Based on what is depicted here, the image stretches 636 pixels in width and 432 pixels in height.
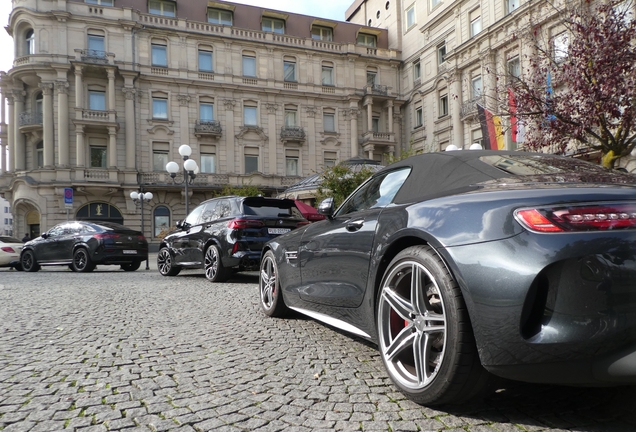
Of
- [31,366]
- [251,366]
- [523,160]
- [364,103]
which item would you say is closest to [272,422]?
[251,366]

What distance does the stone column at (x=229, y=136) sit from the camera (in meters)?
33.8

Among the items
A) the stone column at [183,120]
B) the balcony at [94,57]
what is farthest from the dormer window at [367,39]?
the balcony at [94,57]

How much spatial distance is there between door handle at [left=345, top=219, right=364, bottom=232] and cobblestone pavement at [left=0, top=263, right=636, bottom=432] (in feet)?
2.88

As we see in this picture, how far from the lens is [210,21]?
35219mm

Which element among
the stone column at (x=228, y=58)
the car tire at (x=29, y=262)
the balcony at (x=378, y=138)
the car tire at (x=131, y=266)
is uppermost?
the stone column at (x=228, y=58)

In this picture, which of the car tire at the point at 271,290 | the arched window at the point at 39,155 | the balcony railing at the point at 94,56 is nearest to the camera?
the car tire at the point at 271,290

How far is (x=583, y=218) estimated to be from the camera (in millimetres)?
1764

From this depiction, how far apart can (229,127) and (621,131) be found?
1106 inches

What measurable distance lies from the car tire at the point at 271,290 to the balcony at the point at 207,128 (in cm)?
2985

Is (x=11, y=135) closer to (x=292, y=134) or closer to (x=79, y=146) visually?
(x=79, y=146)

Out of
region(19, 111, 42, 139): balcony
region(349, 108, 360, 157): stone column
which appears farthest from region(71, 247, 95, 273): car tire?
region(349, 108, 360, 157): stone column

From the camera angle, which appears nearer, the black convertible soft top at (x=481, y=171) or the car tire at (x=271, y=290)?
the black convertible soft top at (x=481, y=171)

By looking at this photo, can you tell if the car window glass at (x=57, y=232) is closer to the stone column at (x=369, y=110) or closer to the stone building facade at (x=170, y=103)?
the stone building facade at (x=170, y=103)

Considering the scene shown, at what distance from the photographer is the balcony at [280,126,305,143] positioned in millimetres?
35156
